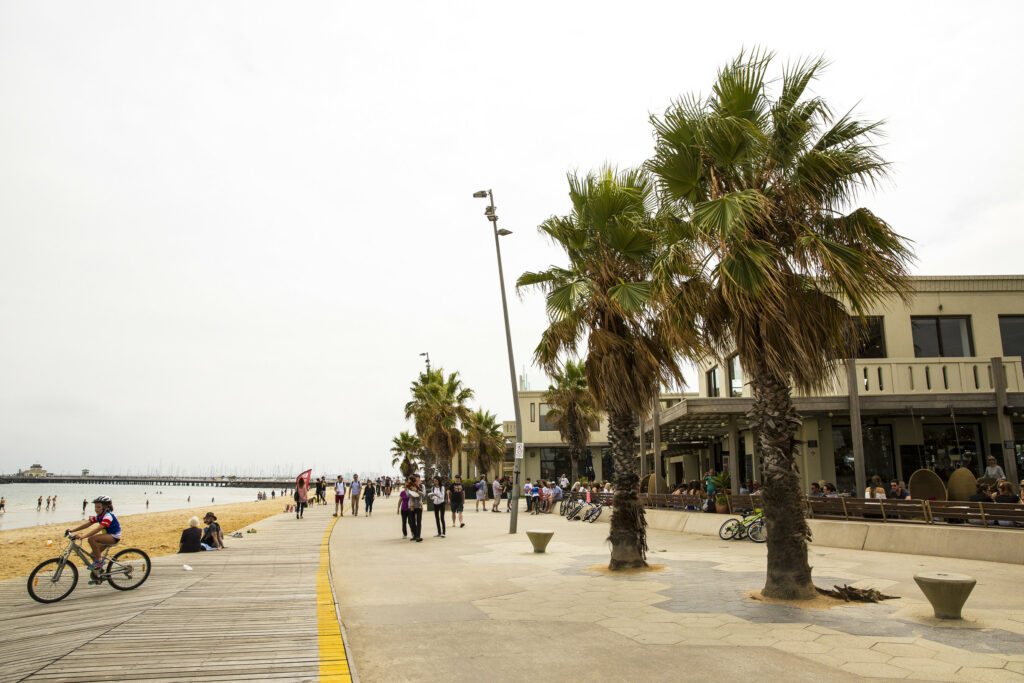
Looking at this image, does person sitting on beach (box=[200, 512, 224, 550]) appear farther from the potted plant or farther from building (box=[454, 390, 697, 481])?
building (box=[454, 390, 697, 481])

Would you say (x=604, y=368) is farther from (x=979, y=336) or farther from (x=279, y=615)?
(x=979, y=336)

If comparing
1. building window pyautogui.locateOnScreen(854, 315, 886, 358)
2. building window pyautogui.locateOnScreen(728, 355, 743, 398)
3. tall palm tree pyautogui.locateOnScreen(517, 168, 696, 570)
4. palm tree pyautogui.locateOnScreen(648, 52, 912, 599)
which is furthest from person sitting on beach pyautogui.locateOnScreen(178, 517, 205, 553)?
building window pyautogui.locateOnScreen(854, 315, 886, 358)

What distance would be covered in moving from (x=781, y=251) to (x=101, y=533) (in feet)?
35.6

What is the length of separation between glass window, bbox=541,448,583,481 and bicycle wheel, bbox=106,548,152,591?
128ft

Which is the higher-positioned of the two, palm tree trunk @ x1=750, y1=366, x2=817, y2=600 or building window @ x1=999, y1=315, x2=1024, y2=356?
building window @ x1=999, y1=315, x2=1024, y2=356

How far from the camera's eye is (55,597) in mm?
9266

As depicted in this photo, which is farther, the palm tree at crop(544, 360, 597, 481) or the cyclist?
the palm tree at crop(544, 360, 597, 481)

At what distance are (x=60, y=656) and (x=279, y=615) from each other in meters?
2.40

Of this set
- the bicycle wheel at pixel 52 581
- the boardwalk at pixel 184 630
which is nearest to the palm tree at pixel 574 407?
the boardwalk at pixel 184 630

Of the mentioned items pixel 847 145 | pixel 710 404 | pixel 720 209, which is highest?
pixel 847 145

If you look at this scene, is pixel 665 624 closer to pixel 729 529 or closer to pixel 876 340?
pixel 729 529

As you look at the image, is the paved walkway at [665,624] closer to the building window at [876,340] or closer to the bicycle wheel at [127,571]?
the bicycle wheel at [127,571]

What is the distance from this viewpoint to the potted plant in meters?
19.7

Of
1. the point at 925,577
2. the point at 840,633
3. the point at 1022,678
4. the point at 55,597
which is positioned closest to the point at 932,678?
the point at 1022,678
